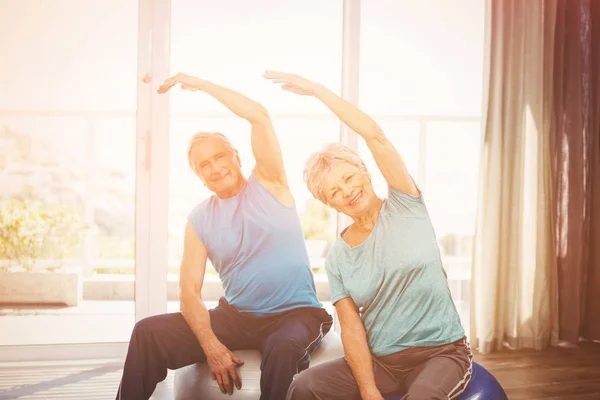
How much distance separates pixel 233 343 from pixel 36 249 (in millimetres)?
1678

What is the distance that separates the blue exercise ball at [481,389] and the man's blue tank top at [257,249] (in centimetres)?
59

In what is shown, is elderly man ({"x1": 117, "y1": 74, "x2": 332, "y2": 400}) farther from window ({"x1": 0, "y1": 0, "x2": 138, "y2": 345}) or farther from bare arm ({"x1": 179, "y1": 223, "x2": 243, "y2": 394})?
window ({"x1": 0, "y1": 0, "x2": 138, "y2": 345})

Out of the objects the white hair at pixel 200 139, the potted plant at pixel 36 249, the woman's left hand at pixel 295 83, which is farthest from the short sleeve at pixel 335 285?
the potted plant at pixel 36 249

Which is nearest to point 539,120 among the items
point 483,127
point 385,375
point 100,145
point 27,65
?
point 483,127

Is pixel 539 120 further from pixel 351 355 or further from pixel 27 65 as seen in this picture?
pixel 27 65

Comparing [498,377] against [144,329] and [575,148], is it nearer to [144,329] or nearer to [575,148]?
[575,148]

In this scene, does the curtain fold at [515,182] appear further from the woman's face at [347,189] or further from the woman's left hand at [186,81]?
the woman's left hand at [186,81]

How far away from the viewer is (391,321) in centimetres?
149

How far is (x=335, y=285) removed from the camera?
156 cm

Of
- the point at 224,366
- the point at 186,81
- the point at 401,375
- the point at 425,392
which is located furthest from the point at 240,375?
the point at 186,81

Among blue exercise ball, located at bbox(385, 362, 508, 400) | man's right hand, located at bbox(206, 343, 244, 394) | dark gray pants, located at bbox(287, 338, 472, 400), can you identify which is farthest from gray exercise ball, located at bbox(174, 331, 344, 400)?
blue exercise ball, located at bbox(385, 362, 508, 400)

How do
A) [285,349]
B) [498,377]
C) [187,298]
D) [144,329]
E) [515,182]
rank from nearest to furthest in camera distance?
1. [285,349]
2. [144,329]
3. [187,298]
4. [498,377]
5. [515,182]

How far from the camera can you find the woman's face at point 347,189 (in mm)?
1544

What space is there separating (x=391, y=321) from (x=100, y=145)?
2.14 metres
